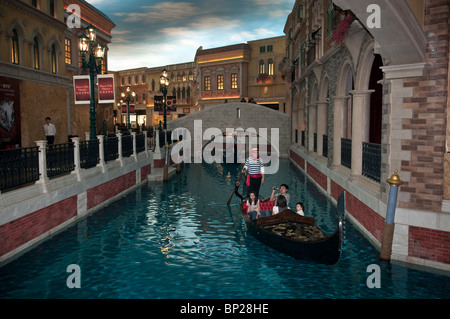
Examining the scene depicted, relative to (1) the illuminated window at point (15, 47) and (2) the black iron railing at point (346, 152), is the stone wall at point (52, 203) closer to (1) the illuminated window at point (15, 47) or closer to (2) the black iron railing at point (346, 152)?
(1) the illuminated window at point (15, 47)

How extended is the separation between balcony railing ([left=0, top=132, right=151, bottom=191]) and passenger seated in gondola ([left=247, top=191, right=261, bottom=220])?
4.71 metres

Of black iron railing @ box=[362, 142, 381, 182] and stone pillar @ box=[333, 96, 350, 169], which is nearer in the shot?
black iron railing @ box=[362, 142, 381, 182]

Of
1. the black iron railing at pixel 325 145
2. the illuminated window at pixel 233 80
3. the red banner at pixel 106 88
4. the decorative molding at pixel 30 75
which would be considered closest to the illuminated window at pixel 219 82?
the illuminated window at pixel 233 80

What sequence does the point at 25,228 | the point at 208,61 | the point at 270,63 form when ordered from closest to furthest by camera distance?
the point at 25,228 < the point at 270,63 < the point at 208,61

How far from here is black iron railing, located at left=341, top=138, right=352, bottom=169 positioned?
10905mm

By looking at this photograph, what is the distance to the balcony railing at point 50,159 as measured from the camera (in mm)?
7262

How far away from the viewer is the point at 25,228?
7.47m

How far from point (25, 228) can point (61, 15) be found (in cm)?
1551

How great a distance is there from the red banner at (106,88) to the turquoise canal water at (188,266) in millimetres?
4186

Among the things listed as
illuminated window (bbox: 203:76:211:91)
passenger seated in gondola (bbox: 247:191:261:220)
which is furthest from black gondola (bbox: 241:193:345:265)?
illuminated window (bbox: 203:76:211:91)

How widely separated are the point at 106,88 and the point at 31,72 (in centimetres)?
582

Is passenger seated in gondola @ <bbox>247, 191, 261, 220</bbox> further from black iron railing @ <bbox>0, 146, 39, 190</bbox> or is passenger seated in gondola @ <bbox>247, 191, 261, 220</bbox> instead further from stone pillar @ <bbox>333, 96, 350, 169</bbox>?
black iron railing @ <bbox>0, 146, 39, 190</bbox>

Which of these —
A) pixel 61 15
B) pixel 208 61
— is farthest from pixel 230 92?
pixel 61 15

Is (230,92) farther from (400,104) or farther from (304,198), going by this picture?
(400,104)
